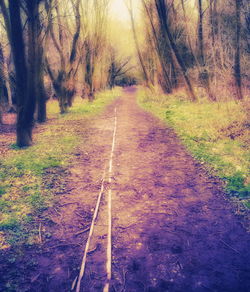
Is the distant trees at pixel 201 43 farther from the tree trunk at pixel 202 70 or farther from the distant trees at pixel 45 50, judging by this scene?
the distant trees at pixel 45 50

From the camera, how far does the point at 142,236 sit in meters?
4.06

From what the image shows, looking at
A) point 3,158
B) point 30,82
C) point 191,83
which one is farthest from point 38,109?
point 191,83

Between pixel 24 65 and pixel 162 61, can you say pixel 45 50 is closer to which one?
pixel 24 65

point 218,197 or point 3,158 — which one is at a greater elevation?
point 3,158

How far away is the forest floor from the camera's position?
3.24m

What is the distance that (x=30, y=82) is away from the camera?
880cm

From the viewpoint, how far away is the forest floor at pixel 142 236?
128 inches

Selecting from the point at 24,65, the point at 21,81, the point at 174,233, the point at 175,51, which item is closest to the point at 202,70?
the point at 175,51

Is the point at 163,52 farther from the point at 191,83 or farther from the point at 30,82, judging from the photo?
the point at 30,82

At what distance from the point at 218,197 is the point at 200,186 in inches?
23.1

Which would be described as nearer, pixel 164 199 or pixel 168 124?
pixel 164 199

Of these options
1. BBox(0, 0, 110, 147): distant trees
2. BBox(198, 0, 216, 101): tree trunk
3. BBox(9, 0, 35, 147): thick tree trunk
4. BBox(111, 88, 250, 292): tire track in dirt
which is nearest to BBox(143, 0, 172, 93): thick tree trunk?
BBox(198, 0, 216, 101): tree trunk

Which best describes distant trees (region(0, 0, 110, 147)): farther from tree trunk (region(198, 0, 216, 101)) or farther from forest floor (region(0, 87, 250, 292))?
tree trunk (region(198, 0, 216, 101))

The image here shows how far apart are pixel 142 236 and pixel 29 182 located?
11.4 feet
